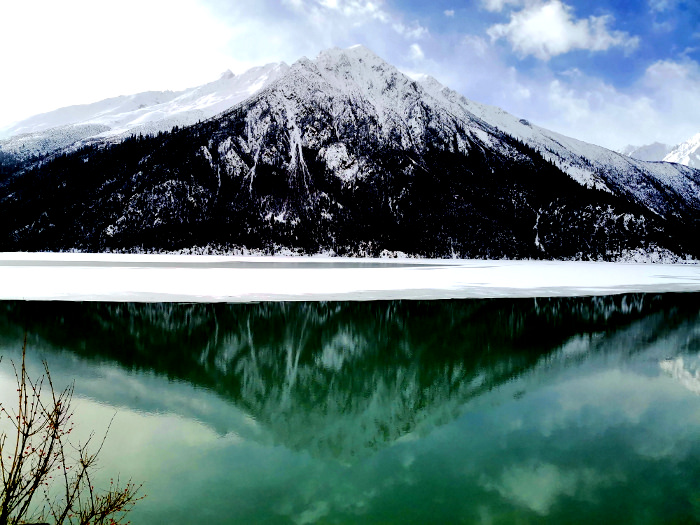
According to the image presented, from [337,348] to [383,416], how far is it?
6.70m

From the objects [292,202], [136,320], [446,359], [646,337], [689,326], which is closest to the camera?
[446,359]

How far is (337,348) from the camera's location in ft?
58.2

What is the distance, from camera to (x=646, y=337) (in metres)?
20.7

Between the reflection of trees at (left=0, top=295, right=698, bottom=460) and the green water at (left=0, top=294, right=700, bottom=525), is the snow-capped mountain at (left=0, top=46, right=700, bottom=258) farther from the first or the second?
the green water at (left=0, top=294, right=700, bottom=525)

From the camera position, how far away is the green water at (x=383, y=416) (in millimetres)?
7379

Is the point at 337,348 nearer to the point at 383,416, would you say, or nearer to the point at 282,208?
the point at 383,416

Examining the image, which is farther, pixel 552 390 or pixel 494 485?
pixel 552 390

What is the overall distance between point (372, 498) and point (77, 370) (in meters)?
9.87

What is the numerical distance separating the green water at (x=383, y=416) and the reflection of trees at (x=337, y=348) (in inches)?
3.5

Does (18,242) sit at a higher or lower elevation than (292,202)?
lower

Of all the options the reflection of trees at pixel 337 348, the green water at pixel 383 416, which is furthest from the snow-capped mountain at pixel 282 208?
the green water at pixel 383 416

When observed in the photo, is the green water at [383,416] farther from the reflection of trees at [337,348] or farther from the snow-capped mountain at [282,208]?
the snow-capped mountain at [282,208]

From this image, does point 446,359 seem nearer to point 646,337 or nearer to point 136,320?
point 646,337

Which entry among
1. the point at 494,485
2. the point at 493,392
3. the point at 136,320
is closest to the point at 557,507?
the point at 494,485
